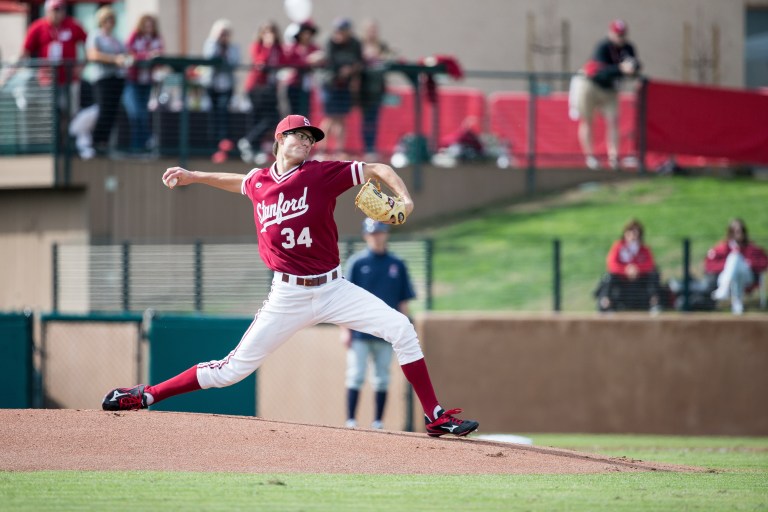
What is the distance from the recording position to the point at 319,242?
8.51m

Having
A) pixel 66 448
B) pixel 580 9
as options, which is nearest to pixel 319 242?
pixel 66 448

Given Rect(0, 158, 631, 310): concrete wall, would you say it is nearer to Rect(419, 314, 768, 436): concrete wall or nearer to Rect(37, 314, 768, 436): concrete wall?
Rect(37, 314, 768, 436): concrete wall

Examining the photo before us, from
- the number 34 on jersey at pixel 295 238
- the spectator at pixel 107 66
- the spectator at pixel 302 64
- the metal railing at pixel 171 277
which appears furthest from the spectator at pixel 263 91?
the number 34 on jersey at pixel 295 238

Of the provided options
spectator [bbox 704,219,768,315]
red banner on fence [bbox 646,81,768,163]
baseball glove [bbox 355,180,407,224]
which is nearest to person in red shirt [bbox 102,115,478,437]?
baseball glove [bbox 355,180,407,224]

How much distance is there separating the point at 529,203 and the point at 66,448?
1196 centimetres

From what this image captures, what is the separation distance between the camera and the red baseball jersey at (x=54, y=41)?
17156 mm

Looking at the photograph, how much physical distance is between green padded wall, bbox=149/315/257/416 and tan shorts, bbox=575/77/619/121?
6753 millimetres

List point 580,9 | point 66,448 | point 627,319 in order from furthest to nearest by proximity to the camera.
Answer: point 580,9, point 627,319, point 66,448

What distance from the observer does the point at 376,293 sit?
12898mm

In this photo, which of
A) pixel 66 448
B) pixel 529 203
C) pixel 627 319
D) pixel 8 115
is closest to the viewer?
pixel 66 448

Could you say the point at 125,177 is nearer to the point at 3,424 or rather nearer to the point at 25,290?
the point at 25,290

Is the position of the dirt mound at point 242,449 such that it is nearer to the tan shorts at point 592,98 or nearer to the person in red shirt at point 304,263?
the person in red shirt at point 304,263

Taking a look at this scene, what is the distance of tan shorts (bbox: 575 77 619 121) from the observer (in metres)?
18.9

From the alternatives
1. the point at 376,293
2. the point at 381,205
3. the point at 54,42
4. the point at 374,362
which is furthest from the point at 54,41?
the point at 381,205
